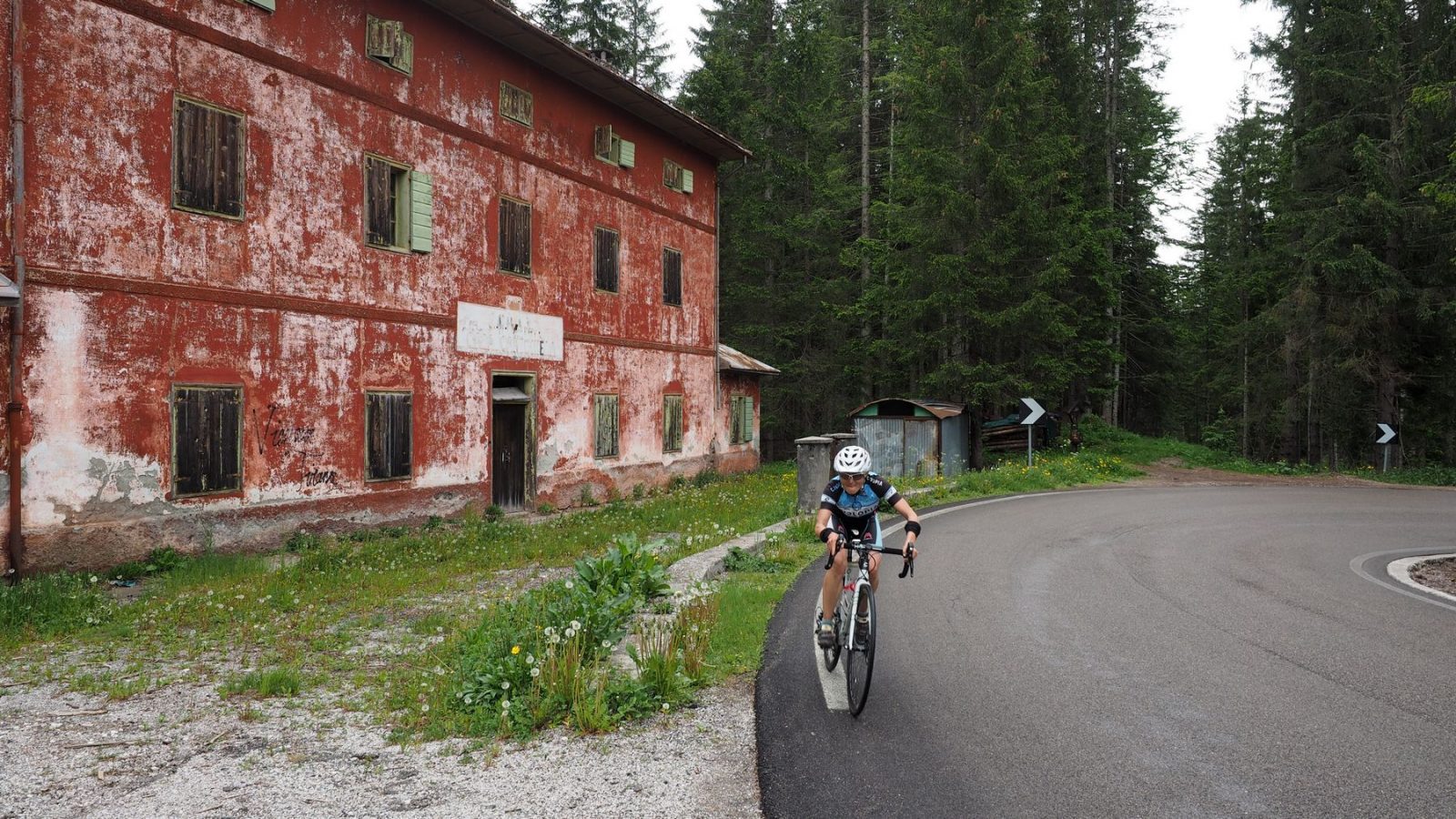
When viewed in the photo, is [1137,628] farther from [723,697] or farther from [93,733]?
[93,733]

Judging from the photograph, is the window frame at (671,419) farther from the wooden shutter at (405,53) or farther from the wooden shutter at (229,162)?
the wooden shutter at (229,162)

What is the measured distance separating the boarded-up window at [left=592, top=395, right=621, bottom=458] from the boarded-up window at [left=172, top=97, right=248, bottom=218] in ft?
29.1

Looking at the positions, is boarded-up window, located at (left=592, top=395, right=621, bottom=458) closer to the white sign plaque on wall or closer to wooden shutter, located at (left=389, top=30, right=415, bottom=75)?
the white sign plaque on wall

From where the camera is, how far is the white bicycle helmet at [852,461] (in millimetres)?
6082

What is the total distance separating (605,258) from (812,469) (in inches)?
297

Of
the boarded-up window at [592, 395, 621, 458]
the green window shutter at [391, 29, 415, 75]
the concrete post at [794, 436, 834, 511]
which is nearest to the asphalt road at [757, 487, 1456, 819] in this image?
the concrete post at [794, 436, 834, 511]

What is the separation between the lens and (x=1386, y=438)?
2588 cm

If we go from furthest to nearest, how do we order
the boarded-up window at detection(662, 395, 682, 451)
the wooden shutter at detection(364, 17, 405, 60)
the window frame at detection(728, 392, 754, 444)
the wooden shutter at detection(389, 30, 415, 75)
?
the window frame at detection(728, 392, 754, 444) < the boarded-up window at detection(662, 395, 682, 451) < the wooden shutter at detection(389, 30, 415, 75) < the wooden shutter at detection(364, 17, 405, 60)

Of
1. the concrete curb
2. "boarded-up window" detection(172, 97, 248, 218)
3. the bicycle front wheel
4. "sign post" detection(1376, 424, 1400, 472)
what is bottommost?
the concrete curb

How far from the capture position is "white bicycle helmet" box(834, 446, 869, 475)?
6.08 metres

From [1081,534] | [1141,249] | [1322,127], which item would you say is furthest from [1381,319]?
[1081,534]

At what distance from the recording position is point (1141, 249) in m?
37.3

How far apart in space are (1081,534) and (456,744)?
1141cm

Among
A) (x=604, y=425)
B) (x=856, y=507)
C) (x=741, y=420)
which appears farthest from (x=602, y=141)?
(x=856, y=507)
